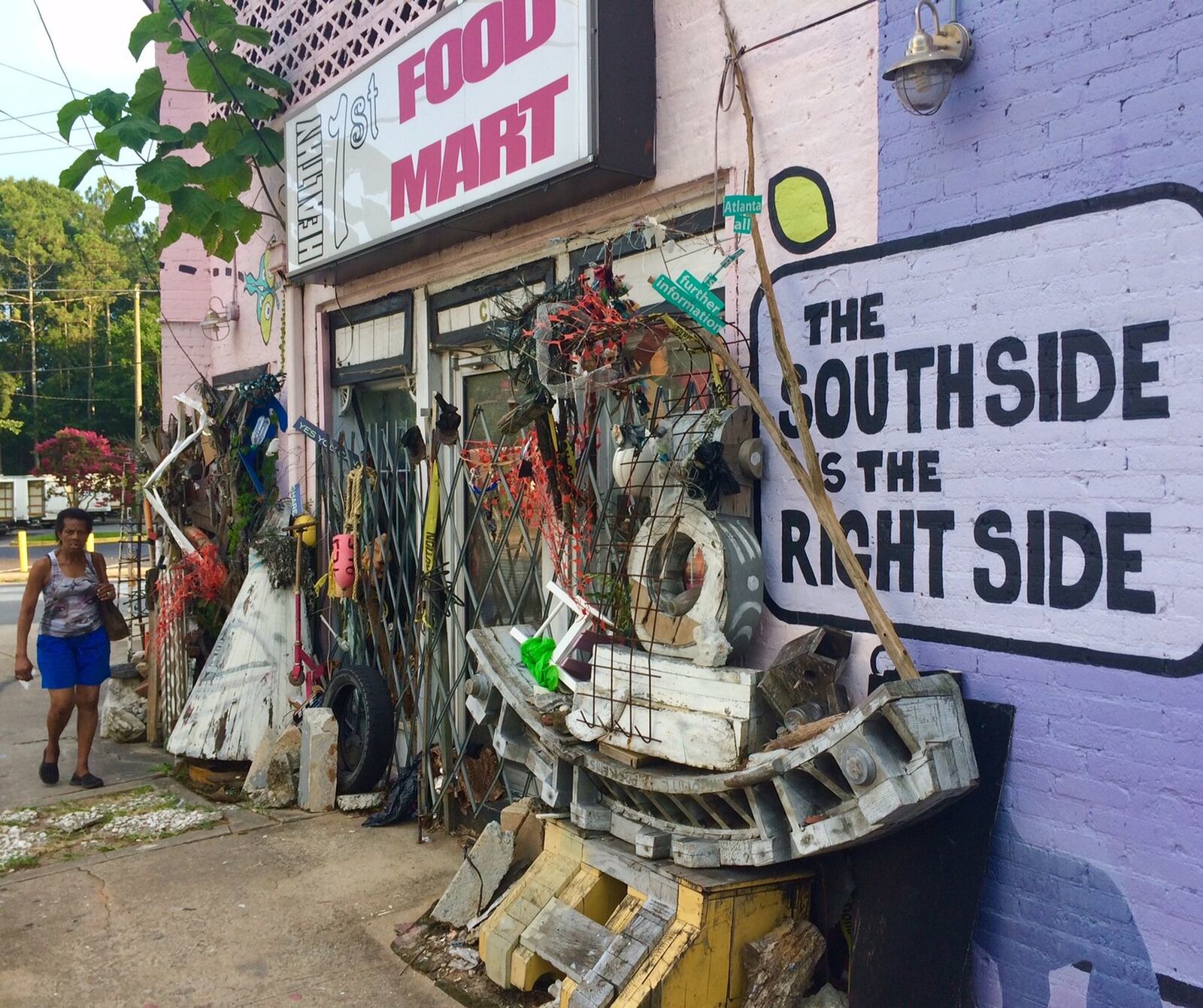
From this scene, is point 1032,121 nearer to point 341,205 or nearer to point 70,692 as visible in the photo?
point 341,205

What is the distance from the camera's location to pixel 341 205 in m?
6.48

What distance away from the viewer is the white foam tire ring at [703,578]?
12.6 feet

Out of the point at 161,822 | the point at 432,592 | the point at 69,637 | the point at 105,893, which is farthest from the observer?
the point at 69,637

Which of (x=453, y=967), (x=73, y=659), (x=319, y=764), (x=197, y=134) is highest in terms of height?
(x=197, y=134)

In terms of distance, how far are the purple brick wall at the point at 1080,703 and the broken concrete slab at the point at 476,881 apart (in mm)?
2111

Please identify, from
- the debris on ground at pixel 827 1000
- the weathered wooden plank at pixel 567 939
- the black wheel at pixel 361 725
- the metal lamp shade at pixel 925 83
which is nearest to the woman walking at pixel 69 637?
the black wheel at pixel 361 725

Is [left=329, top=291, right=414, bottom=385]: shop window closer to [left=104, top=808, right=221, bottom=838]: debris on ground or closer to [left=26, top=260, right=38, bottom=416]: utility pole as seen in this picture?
[left=104, top=808, right=221, bottom=838]: debris on ground

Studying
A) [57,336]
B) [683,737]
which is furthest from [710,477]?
[57,336]

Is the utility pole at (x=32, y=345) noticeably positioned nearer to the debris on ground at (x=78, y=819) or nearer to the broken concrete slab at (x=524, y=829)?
the debris on ground at (x=78, y=819)

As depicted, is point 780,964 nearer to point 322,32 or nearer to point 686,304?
point 686,304

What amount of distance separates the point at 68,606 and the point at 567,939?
455cm

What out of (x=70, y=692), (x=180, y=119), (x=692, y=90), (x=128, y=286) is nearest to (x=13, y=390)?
(x=128, y=286)

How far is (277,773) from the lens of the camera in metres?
6.44

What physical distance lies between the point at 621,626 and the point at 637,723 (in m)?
0.55
